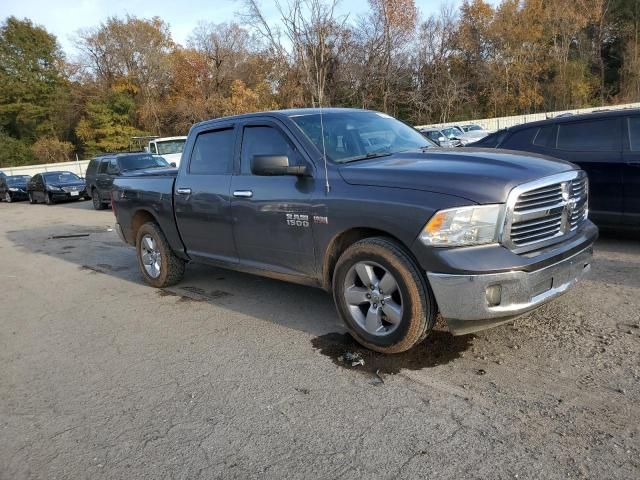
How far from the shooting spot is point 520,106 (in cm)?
4950

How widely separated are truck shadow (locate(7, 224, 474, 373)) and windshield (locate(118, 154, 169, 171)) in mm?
6724

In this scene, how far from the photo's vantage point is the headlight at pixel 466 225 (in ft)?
11.1

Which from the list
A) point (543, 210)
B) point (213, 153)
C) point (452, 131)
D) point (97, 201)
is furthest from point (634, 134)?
point (452, 131)

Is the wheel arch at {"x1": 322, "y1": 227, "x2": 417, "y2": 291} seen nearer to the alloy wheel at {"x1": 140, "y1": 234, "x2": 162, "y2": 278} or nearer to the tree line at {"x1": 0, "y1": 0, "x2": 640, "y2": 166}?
the alloy wheel at {"x1": 140, "y1": 234, "x2": 162, "y2": 278}

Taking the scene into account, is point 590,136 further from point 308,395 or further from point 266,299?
point 308,395

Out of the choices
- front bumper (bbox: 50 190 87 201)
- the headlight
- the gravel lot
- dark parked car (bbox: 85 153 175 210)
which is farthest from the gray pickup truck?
front bumper (bbox: 50 190 87 201)

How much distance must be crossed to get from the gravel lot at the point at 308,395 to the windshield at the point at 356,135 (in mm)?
1580

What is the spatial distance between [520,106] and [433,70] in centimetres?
1074

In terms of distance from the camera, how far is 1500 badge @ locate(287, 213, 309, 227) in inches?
170

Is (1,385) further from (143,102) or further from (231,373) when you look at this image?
(143,102)

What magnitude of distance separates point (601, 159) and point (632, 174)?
1.38ft

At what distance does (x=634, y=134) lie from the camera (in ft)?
21.1

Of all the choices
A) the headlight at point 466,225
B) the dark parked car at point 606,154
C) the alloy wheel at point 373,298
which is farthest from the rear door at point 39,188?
the headlight at point 466,225

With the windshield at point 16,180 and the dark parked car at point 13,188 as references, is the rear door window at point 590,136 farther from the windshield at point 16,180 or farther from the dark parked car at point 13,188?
the windshield at point 16,180
